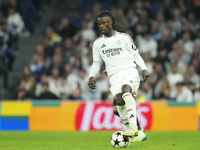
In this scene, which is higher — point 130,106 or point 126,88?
point 126,88

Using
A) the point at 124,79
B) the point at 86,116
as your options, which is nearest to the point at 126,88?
the point at 124,79

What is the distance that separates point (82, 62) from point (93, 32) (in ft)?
5.14

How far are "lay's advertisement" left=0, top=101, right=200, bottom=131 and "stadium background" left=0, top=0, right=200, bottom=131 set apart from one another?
0.09ft

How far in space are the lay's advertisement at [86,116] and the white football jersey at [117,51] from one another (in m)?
5.06

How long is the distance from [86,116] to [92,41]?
4593 millimetres

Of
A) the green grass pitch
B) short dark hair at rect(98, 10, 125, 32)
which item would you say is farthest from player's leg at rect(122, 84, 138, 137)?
short dark hair at rect(98, 10, 125, 32)

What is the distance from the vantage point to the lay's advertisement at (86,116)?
13383 millimetres

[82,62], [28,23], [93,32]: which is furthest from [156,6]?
[28,23]

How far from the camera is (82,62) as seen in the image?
17.0 metres

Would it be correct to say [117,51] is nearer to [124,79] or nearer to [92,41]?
[124,79]

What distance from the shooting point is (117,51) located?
8.48 metres

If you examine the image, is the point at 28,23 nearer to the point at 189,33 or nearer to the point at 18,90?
the point at 18,90

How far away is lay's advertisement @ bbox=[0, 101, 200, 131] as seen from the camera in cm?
1338

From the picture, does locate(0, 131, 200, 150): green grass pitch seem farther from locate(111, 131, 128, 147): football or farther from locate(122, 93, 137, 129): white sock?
locate(122, 93, 137, 129): white sock
